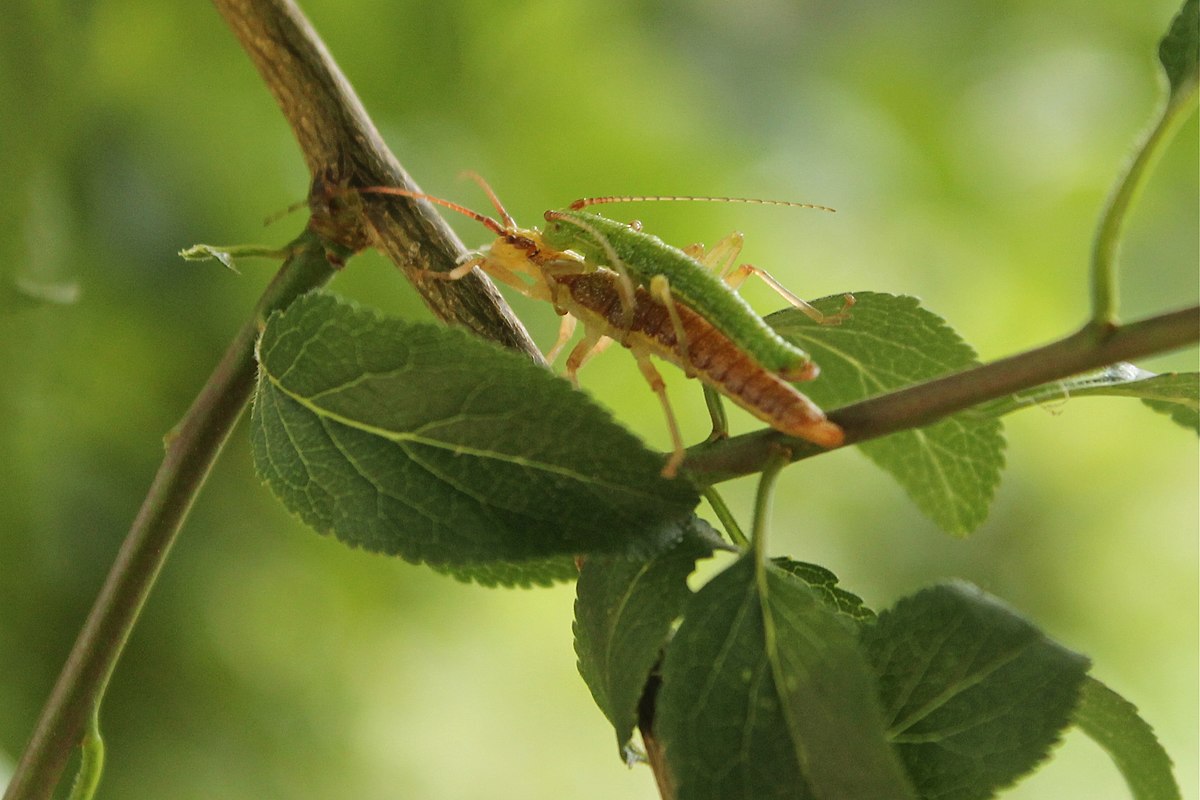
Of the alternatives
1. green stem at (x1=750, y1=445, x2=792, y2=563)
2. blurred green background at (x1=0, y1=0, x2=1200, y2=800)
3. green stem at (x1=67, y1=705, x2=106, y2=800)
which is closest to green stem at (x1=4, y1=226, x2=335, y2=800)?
green stem at (x1=67, y1=705, x2=106, y2=800)

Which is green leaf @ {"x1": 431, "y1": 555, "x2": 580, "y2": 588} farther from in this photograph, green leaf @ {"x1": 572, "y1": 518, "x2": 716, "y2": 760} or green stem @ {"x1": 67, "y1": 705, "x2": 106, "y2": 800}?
green stem @ {"x1": 67, "y1": 705, "x2": 106, "y2": 800}

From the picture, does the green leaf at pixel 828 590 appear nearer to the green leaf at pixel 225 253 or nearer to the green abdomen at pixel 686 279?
the green abdomen at pixel 686 279

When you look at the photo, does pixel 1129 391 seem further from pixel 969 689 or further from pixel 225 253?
pixel 225 253

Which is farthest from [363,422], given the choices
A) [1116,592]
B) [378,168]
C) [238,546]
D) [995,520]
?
[1116,592]

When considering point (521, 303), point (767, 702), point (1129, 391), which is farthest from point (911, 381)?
point (521, 303)

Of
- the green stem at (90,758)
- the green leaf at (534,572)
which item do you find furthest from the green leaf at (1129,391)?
the green stem at (90,758)

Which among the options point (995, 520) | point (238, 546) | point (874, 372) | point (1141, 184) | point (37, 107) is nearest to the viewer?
point (1141, 184)

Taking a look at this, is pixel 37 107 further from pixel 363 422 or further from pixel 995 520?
pixel 995 520
